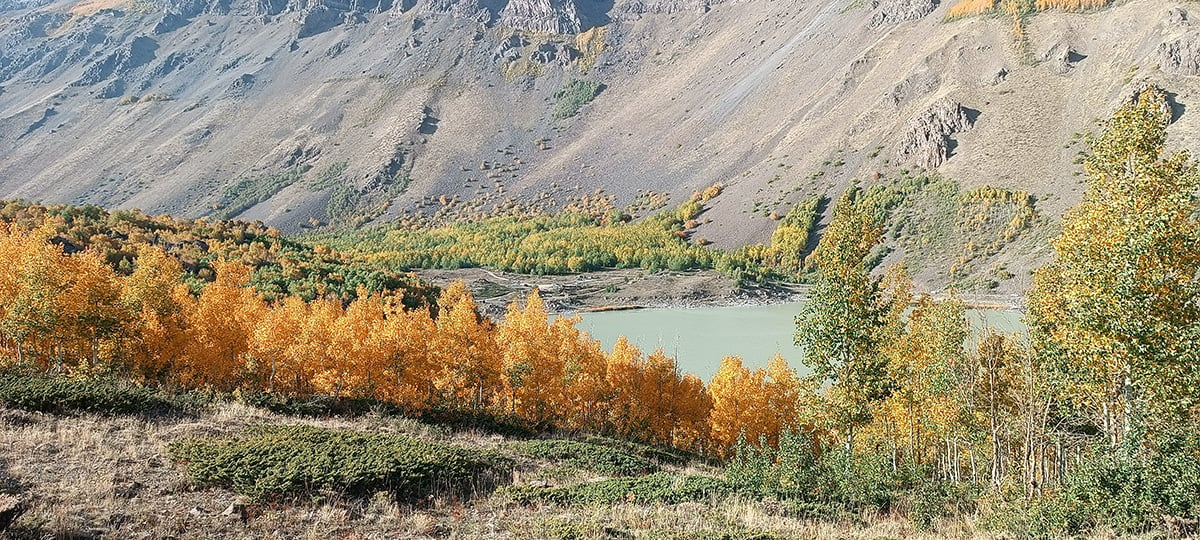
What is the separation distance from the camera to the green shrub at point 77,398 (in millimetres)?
14062

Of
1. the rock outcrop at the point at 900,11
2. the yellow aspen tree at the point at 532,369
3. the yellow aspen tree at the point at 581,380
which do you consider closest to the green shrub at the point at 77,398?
the yellow aspen tree at the point at 532,369

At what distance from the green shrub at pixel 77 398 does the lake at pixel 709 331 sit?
135 ft

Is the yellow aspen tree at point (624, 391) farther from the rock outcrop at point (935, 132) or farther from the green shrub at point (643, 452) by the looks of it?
the rock outcrop at point (935, 132)

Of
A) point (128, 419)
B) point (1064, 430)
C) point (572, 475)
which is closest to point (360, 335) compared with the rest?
point (128, 419)

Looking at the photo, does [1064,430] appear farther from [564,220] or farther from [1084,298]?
[564,220]

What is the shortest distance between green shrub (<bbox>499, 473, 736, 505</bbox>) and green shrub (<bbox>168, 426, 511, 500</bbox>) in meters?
1.08

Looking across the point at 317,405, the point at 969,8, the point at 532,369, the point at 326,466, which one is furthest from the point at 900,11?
the point at 326,466

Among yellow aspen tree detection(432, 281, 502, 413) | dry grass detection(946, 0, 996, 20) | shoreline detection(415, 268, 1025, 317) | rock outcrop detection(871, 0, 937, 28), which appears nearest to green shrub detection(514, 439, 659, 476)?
yellow aspen tree detection(432, 281, 502, 413)

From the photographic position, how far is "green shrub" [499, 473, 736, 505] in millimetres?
12586

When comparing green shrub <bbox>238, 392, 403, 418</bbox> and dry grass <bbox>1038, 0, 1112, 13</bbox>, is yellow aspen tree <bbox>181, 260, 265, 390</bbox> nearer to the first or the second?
green shrub <bbox>238, 392, 403, 418</bbox>

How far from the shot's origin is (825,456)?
16422 mm

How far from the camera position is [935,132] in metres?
117

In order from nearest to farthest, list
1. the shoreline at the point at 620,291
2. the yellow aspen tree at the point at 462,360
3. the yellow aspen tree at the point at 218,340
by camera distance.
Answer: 1. the yellow aspen tree at the point at 218,340
2. the yellow aspen tree at the point at 462,360
3. the shoreline at the point at 620,291

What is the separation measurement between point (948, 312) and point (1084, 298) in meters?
7.28
